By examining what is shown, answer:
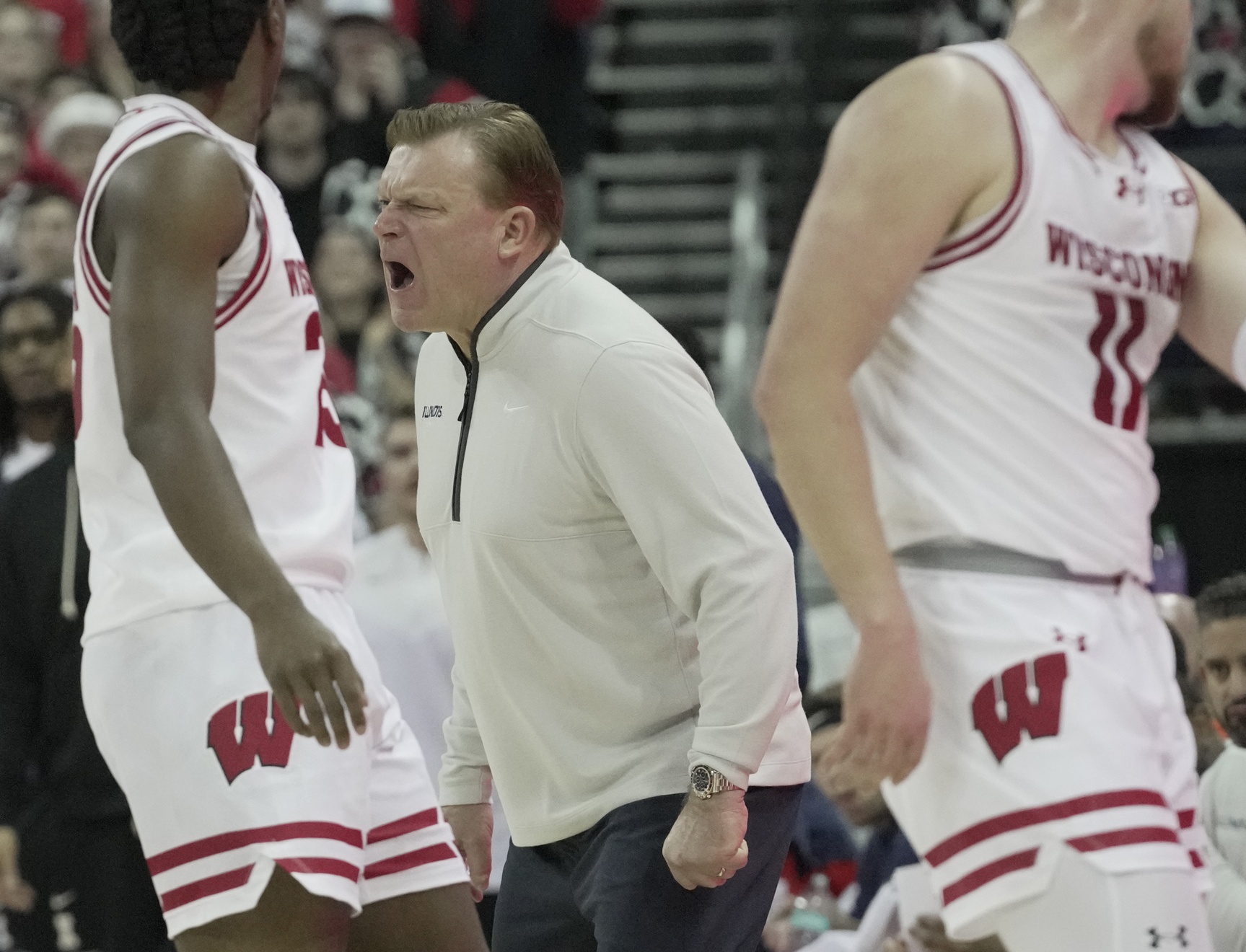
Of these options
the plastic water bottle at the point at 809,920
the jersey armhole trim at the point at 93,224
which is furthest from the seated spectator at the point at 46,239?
the jersey armhole trim at the point at 93,224

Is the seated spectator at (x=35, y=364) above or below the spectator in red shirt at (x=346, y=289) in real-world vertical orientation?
above

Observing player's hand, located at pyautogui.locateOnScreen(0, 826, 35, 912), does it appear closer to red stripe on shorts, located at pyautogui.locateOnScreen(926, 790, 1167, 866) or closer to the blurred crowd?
the blurred crowd

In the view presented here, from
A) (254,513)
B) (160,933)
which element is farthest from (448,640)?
(254,513)

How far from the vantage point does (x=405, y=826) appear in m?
3.51

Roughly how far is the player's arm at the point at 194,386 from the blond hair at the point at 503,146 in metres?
0.32

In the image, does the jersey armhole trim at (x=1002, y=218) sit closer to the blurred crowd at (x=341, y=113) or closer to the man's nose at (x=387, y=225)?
the man's nose at (x=387, y=225)

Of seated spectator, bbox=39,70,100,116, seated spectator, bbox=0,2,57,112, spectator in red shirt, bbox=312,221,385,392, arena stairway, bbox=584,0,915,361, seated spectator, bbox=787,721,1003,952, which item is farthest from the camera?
arena stairway, bbox=584,0,915,361

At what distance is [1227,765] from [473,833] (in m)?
1.60

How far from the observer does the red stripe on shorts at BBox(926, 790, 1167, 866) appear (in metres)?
2.66

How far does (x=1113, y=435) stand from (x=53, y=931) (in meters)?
3.71

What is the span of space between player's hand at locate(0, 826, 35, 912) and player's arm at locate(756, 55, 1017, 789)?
3.05 meters

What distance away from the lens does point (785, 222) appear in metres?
10.6

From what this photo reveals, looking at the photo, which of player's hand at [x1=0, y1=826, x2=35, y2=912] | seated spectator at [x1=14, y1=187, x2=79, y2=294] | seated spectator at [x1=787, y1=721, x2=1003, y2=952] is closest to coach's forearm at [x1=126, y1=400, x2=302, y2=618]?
seated spectator at [x1=787, y1=721, x2=1003, y2=952]

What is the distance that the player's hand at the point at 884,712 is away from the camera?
106 inches
